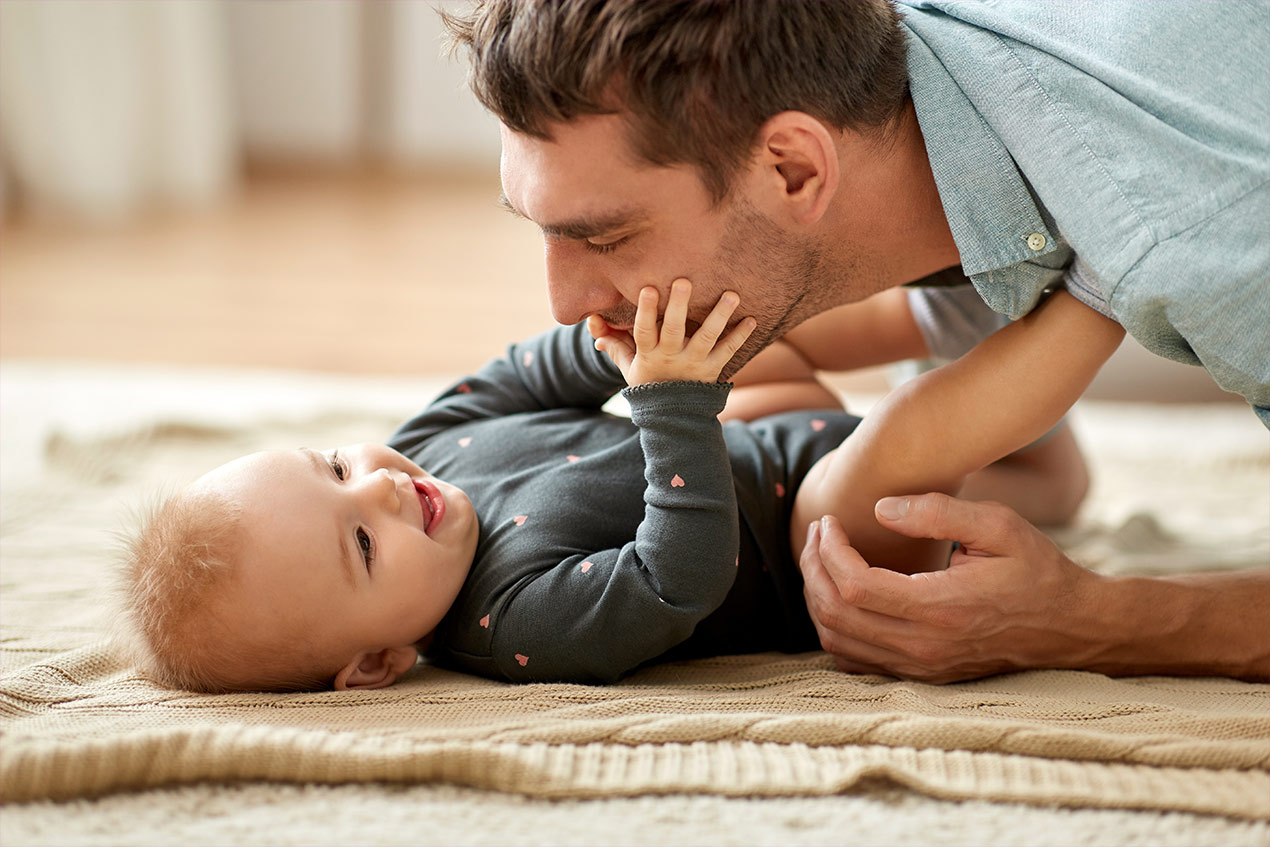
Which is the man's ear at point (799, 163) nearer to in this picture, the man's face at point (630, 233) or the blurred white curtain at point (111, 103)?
the man's face at point (630, 233)

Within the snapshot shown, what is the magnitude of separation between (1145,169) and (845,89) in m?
0.30

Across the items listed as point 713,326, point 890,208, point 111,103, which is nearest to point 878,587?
point 713,326

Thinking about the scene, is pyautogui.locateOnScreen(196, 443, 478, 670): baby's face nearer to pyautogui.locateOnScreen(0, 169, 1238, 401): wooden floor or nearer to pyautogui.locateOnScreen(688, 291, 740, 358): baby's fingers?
pyautogui.locateOnScreen(688, 291, 740, 358): baby's fingers

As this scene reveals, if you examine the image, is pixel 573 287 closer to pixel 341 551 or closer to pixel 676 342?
pixel 676 342

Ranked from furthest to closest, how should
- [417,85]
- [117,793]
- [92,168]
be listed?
[417,85]
[92,168]
[117,793]

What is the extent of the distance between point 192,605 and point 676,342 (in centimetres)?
54

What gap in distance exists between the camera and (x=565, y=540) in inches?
48.3

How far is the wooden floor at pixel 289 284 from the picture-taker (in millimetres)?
2654

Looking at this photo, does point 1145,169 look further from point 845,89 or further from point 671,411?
point 671,411

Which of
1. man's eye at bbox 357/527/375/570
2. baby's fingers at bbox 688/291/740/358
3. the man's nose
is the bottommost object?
man's eye at bbox 357/527/375/570

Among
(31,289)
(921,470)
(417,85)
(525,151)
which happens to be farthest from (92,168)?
(921,470)

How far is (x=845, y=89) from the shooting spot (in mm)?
1156

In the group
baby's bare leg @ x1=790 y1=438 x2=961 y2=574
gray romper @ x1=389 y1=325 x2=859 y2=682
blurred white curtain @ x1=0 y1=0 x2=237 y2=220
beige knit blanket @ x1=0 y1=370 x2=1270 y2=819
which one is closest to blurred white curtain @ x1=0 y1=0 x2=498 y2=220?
blurred white curtain @ x1=0 y1=0 x2=237 y2=220

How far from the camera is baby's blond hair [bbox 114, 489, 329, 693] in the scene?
110 cm
